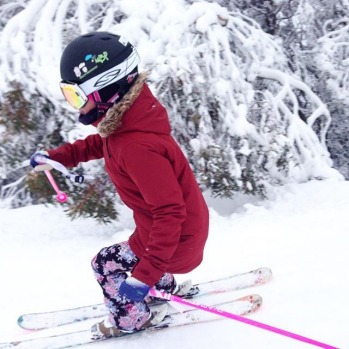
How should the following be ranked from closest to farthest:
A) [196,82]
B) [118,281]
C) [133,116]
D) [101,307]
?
[133,116] → [118,281] → [101,307] → [196,82]

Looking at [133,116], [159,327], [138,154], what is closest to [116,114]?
[133,116]

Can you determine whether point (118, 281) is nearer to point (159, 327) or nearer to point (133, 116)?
point (159, 327)

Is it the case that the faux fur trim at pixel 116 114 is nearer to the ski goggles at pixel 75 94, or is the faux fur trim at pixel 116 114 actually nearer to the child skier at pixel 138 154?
the child skier at pixel 138 154

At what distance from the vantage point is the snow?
2572mm

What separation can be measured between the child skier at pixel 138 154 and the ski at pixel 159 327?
1.31 ft

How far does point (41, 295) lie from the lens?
3.23 m

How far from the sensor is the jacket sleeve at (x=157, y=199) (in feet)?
6.63

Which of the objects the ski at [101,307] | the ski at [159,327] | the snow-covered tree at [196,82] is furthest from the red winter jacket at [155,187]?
the snow-covered tree at [196,82]

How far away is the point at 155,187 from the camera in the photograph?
2.02m

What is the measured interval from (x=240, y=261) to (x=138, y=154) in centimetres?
164

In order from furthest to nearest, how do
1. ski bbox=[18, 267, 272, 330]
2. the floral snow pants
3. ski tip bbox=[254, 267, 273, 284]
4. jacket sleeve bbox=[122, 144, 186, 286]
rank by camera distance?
ski tip bbox=[254, 267, 273, 284], ski bbox=[18, 267, 272, 330], the floral snow pants, jacket sleeve bbox=[122, 144, 186, 286]

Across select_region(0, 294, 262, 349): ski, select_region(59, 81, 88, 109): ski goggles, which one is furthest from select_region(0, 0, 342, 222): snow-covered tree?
select_region(59, 81, 88, 109): ski goggles

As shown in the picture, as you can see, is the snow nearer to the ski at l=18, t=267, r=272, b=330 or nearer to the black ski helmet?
the ski at l=18, t=267, r=272, b=330

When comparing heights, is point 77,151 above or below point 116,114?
below
